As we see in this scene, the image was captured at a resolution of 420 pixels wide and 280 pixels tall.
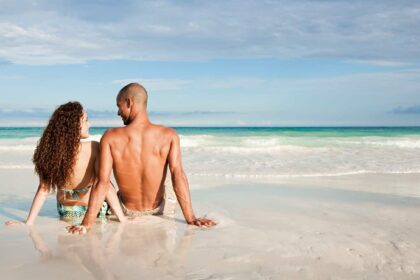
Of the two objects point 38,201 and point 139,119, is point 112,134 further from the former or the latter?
point 38,201

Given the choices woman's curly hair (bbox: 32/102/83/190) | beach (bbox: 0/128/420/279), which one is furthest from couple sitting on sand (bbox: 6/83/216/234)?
beach (bbox: 0/128/420/279)

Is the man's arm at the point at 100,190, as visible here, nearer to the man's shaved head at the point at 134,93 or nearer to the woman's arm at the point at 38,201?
the man's shaved head at the point at 134,93

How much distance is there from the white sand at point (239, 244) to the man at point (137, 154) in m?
0.28

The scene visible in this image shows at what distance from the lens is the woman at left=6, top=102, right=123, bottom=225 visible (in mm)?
4508

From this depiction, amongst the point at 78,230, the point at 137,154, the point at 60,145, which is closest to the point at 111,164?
the point at 137,154

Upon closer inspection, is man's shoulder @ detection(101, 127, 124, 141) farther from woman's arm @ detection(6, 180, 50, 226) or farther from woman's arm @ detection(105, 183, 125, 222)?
woman's arm @ detection(6, 180, 50, 226)

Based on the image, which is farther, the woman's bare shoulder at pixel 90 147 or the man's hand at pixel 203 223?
the woman's bare shoulder at pixel 90 147

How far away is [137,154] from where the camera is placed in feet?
14.4

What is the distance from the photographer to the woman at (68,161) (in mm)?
4508

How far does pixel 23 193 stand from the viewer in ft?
22.8

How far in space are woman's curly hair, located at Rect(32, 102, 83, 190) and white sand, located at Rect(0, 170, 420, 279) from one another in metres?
0.51

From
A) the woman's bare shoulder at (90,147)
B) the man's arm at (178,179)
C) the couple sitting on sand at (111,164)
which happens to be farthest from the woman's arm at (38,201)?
the man's arm at (178,179)

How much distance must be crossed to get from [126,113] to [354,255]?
7.67 feet

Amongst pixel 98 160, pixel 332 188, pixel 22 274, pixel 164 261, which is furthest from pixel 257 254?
pixel 332 188
